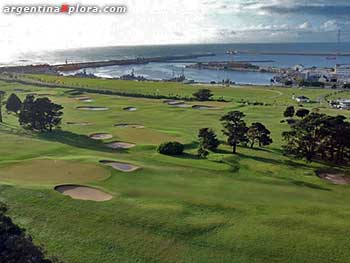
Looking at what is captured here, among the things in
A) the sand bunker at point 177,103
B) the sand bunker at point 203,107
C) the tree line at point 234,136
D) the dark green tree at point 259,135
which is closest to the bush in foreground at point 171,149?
the tree line at point 234,136

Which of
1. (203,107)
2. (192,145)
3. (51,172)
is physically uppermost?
(203,107)

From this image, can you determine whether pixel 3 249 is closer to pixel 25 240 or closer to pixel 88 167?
pixel 25 240

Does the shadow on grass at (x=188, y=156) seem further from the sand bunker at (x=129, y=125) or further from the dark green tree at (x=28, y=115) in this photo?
the dark green tree at (x=28, y=115)

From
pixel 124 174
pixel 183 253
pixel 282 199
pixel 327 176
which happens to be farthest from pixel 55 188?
pixel 327 176

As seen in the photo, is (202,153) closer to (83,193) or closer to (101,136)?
(101,136)

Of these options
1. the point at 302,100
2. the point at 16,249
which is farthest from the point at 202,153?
the point at 302,100

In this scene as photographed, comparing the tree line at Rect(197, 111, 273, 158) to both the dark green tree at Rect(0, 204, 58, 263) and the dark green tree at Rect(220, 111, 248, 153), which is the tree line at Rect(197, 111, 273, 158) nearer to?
the dark green tree at Rect(220, 111, 248, 153)
